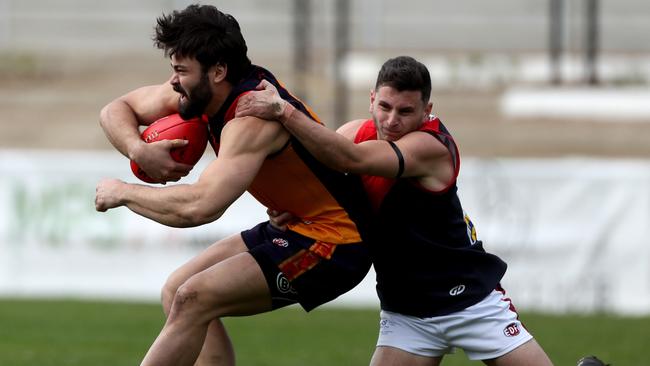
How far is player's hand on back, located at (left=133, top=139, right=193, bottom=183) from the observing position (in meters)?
6.19

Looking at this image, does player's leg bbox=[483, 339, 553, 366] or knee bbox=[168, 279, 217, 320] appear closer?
knee bbox=[168, 279, 217, 320]

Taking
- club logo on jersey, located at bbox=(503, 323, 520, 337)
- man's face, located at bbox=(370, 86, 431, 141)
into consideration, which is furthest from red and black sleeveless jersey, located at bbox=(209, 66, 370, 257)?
club logo on jersey, located at bbox=(503, 323, 520, 337)

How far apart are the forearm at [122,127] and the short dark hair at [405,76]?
51.0 inches

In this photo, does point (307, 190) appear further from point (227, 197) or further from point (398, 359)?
point (398, 359)

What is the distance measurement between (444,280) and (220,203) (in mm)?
1374

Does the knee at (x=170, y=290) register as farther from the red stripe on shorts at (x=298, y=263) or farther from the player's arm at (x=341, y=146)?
the player's arm at (x=341, y=146)

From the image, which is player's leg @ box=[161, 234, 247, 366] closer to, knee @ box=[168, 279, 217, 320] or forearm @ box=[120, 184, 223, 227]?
knee @ box=[168, 279, 217, 320]

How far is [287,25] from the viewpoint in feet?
88.5

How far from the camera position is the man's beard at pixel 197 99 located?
240 inches

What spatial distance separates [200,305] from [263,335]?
688cm

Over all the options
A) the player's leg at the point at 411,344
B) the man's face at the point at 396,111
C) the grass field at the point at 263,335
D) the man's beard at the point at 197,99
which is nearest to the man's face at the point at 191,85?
the man's beard at the point at 197,99

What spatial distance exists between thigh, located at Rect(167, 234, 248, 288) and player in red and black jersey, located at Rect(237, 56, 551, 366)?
0.35 metres

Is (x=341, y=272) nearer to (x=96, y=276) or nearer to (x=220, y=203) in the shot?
(x=220, y=203)

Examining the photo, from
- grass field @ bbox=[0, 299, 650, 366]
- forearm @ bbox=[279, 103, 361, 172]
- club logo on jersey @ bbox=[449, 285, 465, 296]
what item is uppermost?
forearm @ bbox=[279, 103, 361, 172]
